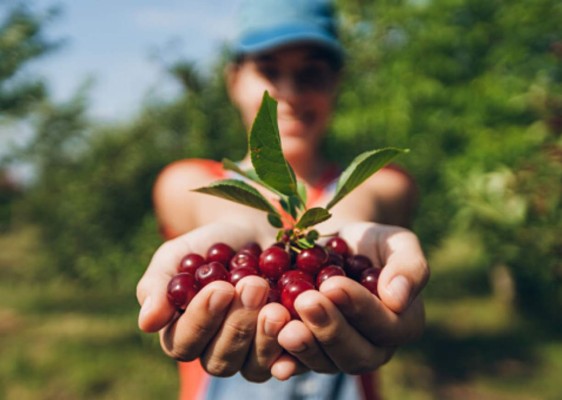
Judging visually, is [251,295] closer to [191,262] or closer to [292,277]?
[292,277]

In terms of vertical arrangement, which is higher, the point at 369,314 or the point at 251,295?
the point at 251,295

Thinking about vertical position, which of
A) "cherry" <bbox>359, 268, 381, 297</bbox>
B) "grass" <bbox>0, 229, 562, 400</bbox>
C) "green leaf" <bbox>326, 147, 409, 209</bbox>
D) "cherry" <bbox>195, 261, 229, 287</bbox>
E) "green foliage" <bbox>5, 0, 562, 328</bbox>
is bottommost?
"grass" <bbox>0, 229, 562, 400</bbox>

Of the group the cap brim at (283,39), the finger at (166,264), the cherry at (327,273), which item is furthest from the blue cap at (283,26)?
the cherry at (327,273)

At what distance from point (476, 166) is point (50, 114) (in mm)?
5125

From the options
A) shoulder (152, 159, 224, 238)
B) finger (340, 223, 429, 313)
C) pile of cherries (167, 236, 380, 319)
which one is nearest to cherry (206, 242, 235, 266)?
Answer: pile of cherries (167, 236, 380, 319)

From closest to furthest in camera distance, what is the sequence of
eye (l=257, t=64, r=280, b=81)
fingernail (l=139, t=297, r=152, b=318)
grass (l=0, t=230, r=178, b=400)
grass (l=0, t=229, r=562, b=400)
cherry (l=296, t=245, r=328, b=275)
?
fingernail (l=139, t=297, r=152, b=318)
cherry (l=296, t=245, r=328, b=275)
eye (l=257, t=64, r=280, b=81)
grass (l=0, t=230, r=178, b=400)
grass (l=0, t=229, r=562, b=400)

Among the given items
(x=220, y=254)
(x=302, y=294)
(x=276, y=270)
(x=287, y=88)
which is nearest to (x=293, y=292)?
(x=302, y=294)

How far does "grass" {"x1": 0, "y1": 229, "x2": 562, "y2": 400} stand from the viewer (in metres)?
5.72

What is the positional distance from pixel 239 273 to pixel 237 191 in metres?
0.27

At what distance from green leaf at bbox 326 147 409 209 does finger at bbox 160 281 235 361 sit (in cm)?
49

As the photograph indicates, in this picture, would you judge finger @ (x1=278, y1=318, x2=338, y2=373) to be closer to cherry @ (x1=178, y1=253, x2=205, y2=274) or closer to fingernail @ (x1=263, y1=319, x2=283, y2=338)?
fingernail @ (x1=263, y1=319, x2=283, y2=338)

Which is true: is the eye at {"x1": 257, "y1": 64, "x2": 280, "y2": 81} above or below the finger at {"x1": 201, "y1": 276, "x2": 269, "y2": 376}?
above

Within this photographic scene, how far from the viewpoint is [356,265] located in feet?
6.04

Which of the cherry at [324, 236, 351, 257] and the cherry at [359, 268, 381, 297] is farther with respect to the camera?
the cherry at [324, 236, 351, 257]
